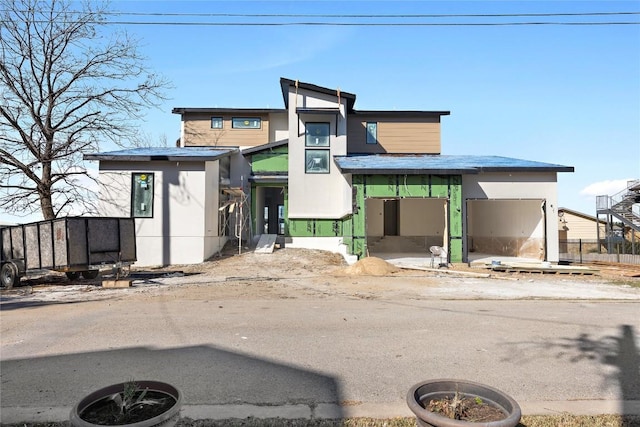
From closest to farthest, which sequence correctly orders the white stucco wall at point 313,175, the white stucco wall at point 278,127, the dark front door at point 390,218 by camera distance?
1. the white stucco wall at point 313,175
2. the dark front door at point 390,218
3. the white stucco wall at point 278,127

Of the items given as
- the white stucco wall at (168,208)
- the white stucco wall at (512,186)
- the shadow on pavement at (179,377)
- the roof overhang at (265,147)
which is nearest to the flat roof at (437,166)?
the white stucco wall at (512,186)

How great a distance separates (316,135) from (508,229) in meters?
12.4

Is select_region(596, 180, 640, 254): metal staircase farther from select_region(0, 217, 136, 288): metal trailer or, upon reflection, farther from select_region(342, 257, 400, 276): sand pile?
select_region(0, 217, 136, 288): metal trailer

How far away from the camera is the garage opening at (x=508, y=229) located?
21.1m

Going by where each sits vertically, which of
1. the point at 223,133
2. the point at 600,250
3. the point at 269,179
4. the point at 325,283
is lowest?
the point at 600,250

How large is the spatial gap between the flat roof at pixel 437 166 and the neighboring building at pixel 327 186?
2.3 inches

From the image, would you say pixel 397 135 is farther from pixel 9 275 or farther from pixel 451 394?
pixel 451 394

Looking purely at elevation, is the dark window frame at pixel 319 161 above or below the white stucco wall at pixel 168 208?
above

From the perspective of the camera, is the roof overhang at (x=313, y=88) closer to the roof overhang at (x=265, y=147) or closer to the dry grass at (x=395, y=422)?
the roof overhang at (x=265, y=147)

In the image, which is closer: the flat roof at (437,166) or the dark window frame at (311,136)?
the flat roof at (437,166)

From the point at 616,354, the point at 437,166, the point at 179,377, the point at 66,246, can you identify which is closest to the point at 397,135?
the point at 437,166

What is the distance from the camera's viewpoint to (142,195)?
19.0 m

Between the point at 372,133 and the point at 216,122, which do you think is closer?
the point at 372,133

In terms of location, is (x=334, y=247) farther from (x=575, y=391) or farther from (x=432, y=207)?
(x=575, y=391)
